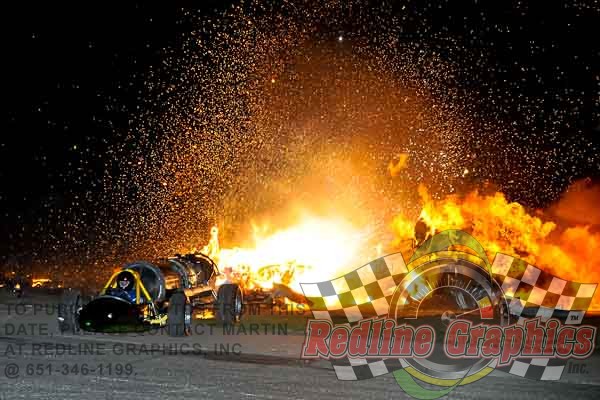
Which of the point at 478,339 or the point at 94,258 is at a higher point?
the point at 94,258

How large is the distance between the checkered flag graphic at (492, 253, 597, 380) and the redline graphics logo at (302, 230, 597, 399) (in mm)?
41

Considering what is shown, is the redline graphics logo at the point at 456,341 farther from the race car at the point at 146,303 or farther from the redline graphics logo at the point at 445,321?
the race car at the point at 146,303

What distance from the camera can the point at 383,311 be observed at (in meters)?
17.6

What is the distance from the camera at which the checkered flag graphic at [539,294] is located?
619 inches

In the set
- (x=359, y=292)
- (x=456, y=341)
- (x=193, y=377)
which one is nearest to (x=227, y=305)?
(x=456, y=341)

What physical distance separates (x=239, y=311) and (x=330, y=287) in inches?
211

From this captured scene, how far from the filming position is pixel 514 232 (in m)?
23.1

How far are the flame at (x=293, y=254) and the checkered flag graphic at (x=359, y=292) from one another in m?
0.59

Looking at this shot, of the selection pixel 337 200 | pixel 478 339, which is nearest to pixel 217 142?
pixel 337 200

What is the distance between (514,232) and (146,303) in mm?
14599

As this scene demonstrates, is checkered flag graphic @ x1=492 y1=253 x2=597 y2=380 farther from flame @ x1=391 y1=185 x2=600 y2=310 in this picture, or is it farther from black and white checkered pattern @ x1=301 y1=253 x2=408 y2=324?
black and white checkered pattern @ x1=301 y1=253 x2=408 y2=324

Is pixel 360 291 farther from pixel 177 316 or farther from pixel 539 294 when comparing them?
pixel 177 316

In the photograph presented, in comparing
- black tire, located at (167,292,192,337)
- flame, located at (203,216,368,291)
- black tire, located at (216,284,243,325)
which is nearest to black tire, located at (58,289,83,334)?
black tire, located at (167,292,192,337)

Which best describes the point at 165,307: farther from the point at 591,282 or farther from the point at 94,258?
the point at 94,258
